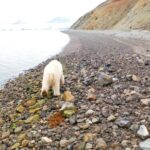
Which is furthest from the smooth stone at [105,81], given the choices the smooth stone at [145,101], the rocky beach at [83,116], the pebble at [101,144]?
the pebble at [101,144]

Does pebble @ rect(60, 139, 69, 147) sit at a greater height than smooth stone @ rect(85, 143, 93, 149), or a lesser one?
lesser

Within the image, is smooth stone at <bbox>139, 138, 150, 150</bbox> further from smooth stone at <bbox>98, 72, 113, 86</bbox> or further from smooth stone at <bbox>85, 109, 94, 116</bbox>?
smooth stone at <bbox>98, 72, 113, 86</bbox>

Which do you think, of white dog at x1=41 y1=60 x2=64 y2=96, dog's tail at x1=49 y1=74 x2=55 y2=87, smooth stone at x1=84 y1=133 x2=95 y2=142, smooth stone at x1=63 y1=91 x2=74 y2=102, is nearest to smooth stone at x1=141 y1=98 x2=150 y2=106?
smooth stone at x1=84 y1=133 x2=95 y2=142

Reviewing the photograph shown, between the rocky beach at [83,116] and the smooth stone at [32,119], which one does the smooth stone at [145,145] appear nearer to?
the rocky beach at [83,116]

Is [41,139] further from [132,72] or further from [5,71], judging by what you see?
[5,71]

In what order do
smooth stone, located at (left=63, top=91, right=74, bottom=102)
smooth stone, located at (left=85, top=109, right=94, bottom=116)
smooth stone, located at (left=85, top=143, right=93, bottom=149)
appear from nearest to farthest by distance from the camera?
smooth stone, located at (left=85, top=143, right=93, bottom=149)
smooth stone, located at (left=85, top=109, right=94, bottom=116)
smooth stone, located at (left=63, top=91, right=74, bottom=102)

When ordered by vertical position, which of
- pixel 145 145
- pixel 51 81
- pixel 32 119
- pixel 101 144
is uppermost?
pixel 51 81

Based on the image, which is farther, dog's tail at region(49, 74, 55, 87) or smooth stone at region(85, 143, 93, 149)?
dog's tail at region(49, 74, 55, 87)

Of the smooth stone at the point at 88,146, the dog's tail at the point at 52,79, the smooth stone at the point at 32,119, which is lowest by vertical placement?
the smooth stone at the point at 32,119

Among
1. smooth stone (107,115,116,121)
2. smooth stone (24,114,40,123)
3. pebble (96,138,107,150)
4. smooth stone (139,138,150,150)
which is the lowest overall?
smooth stone (24,114,40,123)

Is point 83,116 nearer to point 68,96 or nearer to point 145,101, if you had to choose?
point 145,101

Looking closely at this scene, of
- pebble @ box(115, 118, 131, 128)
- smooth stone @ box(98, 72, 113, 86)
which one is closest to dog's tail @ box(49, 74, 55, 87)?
smooth stone @ box(98, 72, 113, 86)

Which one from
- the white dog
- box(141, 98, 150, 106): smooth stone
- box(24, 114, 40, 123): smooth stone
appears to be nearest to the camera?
box(141, 98, 150, 106): smooth stone

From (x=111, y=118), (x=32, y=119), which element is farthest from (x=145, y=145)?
(x=32, y=119)
